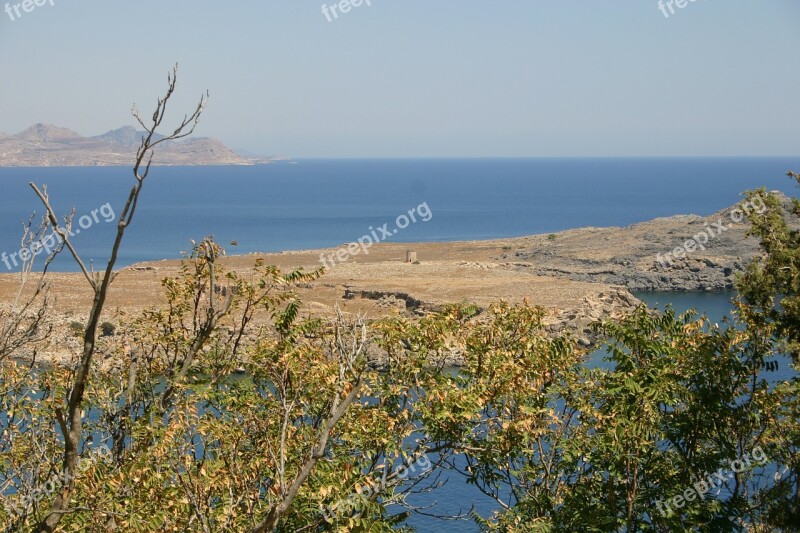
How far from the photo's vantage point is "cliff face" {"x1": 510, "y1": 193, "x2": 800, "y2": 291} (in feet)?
233

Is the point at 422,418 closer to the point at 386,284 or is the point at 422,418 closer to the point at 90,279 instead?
the point at 90,279

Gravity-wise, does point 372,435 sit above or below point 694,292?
above

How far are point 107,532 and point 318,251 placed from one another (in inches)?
3058

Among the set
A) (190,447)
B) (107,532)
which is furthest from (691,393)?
(107,532)

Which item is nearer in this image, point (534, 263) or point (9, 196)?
point (534, 263)

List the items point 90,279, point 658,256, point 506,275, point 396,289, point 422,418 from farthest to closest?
point 658,256, point 506,275, point 396,289, point 422,418, point 90,279

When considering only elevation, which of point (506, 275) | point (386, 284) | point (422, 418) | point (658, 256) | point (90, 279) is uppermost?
point (90, 279)

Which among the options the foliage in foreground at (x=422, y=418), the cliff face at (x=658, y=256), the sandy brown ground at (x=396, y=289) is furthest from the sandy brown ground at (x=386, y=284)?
the foliage in foreground at (x=422, y=418)

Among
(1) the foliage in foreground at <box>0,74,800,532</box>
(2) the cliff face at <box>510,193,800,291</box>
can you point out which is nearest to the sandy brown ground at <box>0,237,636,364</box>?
(2) the cliff face at <box>510,193,800,291</box>

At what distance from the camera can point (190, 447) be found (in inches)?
420

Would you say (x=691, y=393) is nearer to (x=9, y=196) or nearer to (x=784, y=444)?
(x=784, y=444)

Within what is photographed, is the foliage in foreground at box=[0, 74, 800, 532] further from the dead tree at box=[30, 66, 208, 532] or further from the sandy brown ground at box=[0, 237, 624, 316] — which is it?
the sandy brown ground at box=[0, 237, 624, 316]

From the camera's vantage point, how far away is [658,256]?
75.4 meters

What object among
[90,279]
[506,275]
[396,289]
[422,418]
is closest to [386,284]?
[396,289]
